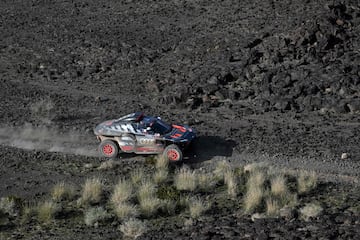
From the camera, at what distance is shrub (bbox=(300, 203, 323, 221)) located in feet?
68.8

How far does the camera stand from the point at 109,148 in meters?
27.2

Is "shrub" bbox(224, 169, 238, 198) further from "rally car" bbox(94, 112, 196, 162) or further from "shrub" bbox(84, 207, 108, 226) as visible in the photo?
"shrub" bbox(84, 207, 108, 226)

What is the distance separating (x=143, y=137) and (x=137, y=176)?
82.6 inches

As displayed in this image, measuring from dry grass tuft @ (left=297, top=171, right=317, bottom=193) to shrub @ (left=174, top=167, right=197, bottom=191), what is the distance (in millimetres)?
3729

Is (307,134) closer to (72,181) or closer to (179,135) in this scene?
(179,135)

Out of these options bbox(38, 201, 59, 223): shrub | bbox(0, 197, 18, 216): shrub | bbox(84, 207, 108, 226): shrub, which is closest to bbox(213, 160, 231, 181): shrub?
bbox(84, 207, 108, 226): shrub

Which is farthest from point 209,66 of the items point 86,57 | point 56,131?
point 56,131

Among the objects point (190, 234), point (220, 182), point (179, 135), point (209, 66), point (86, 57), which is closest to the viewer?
point (190, 234)

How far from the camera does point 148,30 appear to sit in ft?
155

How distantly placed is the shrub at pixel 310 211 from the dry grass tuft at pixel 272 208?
2.65ft

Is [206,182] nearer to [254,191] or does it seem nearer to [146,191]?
[254,191]

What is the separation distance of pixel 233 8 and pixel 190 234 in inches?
1218

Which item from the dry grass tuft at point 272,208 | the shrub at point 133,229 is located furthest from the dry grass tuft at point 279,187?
the shrub at point 133,229

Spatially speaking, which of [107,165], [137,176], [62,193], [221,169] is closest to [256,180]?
[221,169]
